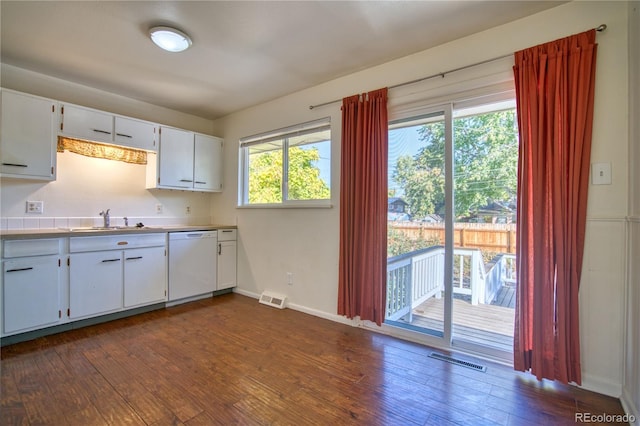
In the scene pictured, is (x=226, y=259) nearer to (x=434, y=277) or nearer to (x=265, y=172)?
(x=265, y=172)

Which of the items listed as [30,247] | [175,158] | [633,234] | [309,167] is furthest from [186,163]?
[633,234]

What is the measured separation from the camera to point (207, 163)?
419 centimetres

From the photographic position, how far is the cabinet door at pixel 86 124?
293 centimetres

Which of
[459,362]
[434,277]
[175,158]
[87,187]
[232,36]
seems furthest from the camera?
[175,158]

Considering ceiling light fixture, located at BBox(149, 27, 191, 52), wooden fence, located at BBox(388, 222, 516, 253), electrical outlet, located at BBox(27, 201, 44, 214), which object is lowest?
wooden fence, located at BBox(388, 222, 516, 253)

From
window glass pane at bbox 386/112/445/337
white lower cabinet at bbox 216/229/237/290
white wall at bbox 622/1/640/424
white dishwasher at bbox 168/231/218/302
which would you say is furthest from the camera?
white lower cabinet at bbox 216/229/237/290

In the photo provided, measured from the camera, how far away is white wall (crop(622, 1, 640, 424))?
1.64 meters

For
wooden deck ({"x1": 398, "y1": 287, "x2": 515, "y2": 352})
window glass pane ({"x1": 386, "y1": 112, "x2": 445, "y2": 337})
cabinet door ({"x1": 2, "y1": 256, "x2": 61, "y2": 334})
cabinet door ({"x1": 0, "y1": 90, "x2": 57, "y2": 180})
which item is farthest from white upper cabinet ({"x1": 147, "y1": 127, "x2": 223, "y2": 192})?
wooden deck ({"x1": 398, "y1": 287, "x2": 515, "y2": 352})

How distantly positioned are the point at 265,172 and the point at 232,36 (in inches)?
69.9

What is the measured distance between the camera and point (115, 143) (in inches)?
129

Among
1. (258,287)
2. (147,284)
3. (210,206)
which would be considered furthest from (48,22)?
(258,287)

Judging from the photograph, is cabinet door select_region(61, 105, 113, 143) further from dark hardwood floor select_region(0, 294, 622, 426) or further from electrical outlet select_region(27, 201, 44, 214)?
dark hardwood floor select_region(0, 294, 622, 426)

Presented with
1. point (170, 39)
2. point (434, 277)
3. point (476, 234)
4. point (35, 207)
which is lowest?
point (434, 277)

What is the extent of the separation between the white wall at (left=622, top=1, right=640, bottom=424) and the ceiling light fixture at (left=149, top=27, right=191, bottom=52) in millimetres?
2911
